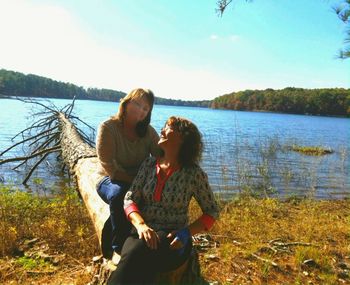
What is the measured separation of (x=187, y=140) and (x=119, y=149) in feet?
3.26

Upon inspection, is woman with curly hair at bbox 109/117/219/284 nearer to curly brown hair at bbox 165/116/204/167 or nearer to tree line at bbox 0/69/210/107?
curly brown hair at bbox 165/116/204/167

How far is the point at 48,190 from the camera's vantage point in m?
9.59

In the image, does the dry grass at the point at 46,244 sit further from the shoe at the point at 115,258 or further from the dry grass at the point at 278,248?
the dry grass at the point at 278,248

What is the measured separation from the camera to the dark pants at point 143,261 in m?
2.61

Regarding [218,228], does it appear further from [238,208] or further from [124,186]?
[124,186]

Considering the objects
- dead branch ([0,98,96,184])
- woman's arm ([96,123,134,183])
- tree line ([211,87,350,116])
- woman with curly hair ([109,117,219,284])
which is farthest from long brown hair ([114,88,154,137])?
tree line ([211,87,350,116])

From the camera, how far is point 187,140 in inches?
118

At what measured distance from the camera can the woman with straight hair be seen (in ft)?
10.8

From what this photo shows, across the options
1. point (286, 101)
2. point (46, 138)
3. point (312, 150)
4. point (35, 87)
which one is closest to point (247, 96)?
point (286, 101)

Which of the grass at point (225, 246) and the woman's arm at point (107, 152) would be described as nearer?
the woman's arm at point (107, 152)

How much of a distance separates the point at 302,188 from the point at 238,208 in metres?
4.87

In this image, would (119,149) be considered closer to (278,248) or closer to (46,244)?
(46,244)

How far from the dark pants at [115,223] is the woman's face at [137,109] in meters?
0.68

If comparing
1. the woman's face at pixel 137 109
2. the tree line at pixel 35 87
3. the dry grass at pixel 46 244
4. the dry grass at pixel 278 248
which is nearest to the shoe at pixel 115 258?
the dry grass at pixel 46 244
